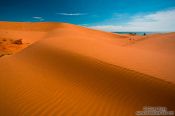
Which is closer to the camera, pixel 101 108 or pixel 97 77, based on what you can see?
pixel 101 108

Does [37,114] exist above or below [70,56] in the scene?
below

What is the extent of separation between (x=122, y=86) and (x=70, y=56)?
388 cm

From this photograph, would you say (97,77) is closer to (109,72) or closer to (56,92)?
(109,72)

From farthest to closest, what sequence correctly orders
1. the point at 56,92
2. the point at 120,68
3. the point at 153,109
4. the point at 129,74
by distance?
the point at 120,68 → the point at 129,74 → the point at 56,92 → the point at 153,109

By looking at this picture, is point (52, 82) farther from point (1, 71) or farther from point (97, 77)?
point (1, 71)

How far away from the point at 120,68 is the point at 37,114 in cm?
364

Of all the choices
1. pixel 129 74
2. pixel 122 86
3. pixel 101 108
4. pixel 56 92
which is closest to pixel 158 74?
pixel 129 74

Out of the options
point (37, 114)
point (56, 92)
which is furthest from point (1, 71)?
point (37, 114)

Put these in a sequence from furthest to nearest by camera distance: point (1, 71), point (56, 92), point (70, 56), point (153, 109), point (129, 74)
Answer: point (70, 56), point (1, 71), point (129, 74), point (56, 92), point (153, 109)

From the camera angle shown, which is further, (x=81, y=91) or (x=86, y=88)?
(x=86, y=88)

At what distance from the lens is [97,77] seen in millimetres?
5719

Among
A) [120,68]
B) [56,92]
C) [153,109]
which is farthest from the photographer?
[120,68]

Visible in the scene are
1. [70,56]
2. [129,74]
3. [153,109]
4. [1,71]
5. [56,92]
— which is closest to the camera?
[153,109]

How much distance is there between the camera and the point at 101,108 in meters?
4.07
